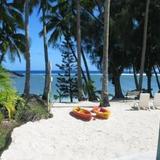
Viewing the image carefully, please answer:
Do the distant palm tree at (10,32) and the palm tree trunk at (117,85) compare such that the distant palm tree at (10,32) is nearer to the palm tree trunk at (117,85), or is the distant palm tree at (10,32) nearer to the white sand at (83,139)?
the palm tree trunk at (117,85)

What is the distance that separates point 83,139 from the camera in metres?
14.2

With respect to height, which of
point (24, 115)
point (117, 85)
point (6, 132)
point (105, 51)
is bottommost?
point (117, 85)

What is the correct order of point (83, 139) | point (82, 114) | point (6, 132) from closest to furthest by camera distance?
1. point (6, 132)
2. point (83, 139)
3. point (82, 114)

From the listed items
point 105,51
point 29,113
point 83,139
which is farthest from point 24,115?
point 105,51

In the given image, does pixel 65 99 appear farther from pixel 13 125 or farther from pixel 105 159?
pixel 105 159

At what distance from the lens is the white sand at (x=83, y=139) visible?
12.2m

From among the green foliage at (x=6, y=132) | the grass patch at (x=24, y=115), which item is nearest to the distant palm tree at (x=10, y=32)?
the grass patch at (x=24, y=115)

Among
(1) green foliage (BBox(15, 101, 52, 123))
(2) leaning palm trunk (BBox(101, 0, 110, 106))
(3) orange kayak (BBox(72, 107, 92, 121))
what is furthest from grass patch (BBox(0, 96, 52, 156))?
(2) leaning palm trunk (BBox(101, 0, 110, 106))

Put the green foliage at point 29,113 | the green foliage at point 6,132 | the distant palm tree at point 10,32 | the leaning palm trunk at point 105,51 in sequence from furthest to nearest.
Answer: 1. the distant palm tree at point 10,32
2. the leaning palm trunk at point 105,51
3. the green foliage at point 29,113
4. the green foliage at point 6,132

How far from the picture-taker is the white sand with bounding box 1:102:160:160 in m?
12.2

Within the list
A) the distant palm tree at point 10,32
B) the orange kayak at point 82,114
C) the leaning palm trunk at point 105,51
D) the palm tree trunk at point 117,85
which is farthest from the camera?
the palm tree trunk at point 117,85

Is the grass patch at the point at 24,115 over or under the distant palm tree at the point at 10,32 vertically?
under

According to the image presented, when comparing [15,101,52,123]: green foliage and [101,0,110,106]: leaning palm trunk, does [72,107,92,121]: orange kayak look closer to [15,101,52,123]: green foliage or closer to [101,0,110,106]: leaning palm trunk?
[15,101,52,123]: green foliage

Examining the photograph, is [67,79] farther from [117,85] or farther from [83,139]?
[83,139]
